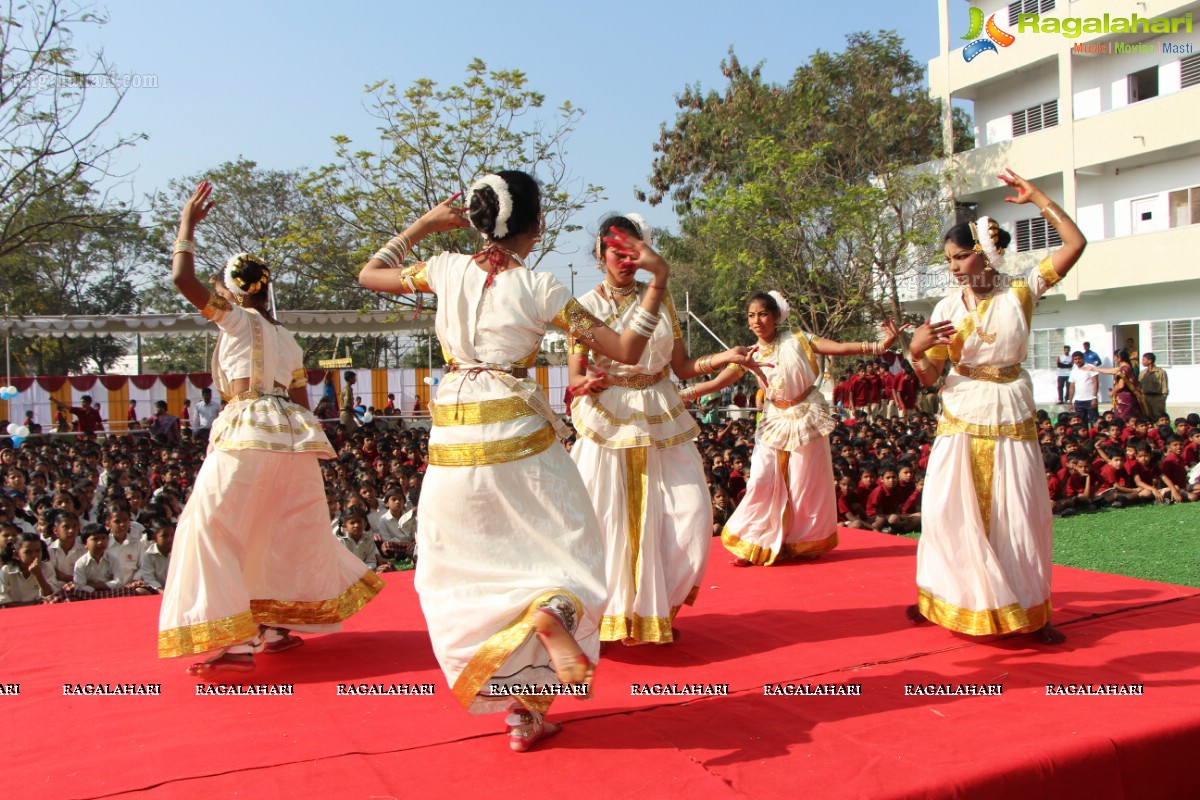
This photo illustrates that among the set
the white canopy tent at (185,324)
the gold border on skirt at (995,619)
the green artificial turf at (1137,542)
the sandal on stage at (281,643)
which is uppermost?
the white canopy tent at (185,324)

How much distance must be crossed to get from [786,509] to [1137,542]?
303cm

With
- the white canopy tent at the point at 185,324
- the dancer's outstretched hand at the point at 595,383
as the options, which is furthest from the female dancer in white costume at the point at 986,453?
the white canopy tent at the point at 185,324

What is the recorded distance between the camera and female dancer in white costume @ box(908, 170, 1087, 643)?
13.9 ft

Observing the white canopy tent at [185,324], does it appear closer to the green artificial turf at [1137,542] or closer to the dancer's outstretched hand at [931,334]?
the green artificial turf at [1137,542]

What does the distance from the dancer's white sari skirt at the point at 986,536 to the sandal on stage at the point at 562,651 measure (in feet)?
6.78

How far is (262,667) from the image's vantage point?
13.8 ft

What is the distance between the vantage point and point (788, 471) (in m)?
6.49

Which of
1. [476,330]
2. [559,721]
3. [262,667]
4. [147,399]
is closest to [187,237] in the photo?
[476,330]

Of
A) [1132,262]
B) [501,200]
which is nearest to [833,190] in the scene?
[1132,262]

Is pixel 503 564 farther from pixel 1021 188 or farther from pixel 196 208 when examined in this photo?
pixel 1021 188

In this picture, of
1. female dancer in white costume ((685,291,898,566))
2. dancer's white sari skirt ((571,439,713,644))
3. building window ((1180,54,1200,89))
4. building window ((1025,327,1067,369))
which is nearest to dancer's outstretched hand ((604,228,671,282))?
dancer's white sari skirt ((571,439,713,644))

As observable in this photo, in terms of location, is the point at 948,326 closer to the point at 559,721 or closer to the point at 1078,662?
the point at 1078,662

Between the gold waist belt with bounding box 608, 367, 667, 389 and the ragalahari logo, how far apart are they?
24253mm

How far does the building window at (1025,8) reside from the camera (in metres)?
24.1
